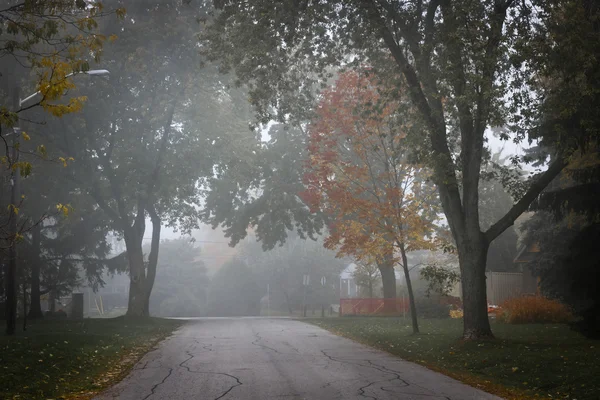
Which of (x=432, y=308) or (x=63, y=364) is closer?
(x=63, y=364)

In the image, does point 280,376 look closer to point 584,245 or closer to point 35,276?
point 584,245

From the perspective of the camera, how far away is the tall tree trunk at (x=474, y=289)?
16328 millimetres

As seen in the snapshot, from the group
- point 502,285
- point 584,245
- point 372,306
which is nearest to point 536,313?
point 584,245

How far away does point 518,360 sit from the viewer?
1251 cm

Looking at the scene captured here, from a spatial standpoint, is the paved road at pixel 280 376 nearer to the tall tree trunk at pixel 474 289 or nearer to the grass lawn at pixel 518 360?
the grass lawn at pixel 518 360

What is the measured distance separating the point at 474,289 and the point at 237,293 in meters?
49.6

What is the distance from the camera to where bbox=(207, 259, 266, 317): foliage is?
63906 mm

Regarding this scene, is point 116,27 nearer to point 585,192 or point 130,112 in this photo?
point 130,112

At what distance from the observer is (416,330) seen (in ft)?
68.1

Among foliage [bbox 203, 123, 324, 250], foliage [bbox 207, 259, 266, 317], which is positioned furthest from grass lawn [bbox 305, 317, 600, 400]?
foliage [bbox 207, 259, 266, 317]

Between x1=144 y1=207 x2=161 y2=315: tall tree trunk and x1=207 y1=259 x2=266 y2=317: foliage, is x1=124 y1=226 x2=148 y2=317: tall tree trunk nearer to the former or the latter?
x1=144 y1=207 x2=161 y2=315: tall tree trunk

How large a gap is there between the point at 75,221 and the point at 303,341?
22.4 metres

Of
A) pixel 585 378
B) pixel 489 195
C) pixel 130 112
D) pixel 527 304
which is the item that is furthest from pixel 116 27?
pixel 489 195

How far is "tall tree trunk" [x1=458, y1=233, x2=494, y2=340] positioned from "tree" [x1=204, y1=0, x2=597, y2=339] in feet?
0.09
